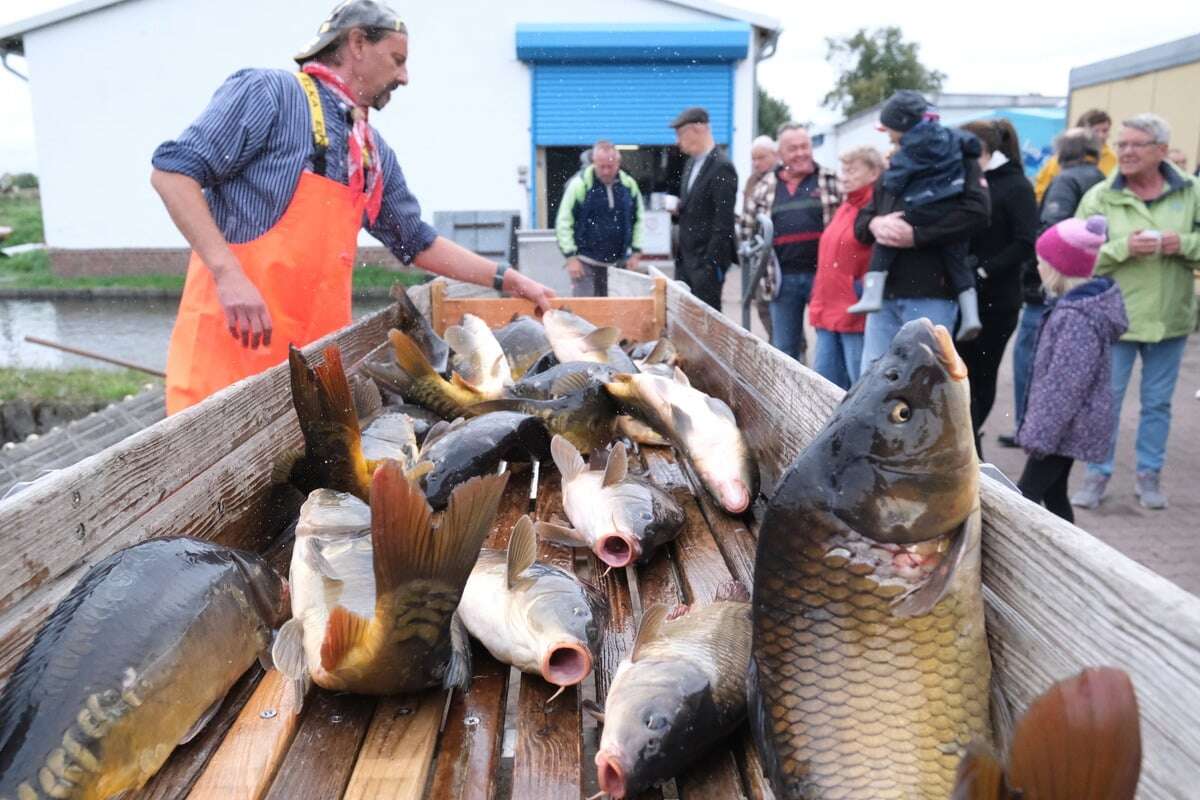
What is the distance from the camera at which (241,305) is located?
10.3 feet

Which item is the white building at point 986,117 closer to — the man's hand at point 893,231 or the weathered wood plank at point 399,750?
the man's hand at point 893,231

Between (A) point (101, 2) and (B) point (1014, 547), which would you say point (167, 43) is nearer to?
(A) point (101, 2)

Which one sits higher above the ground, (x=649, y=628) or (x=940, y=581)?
(x=940, y=581)

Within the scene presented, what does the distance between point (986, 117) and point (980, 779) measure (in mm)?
20061

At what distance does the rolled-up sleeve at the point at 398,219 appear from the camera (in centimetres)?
427

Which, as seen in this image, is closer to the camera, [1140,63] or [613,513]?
[613,513]

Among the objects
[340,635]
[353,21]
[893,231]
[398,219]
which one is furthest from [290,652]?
[893,231]

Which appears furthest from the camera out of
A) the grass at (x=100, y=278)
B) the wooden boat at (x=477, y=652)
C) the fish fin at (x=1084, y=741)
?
the grass at (x=100, y=278)

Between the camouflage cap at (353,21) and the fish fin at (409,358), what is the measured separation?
115cm

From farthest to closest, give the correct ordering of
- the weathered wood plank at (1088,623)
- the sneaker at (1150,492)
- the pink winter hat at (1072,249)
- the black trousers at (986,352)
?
the black trousers at (986,352)
the sneaker at (1150,492)
the pink winter hat at (1072,249)
the weathered wood plank at (1088,623)

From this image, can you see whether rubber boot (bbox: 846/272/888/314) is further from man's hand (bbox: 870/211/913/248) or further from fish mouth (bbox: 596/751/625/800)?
fish mouth (bbox: 596/751/625/800)

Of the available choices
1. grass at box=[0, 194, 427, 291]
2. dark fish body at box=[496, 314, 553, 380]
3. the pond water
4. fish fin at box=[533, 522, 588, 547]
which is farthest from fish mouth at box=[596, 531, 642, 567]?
grass at box=[0, 194, 427, 291]

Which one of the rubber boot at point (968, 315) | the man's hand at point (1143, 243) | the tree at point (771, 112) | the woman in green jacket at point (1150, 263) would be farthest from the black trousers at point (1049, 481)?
the tree at point (771, 112)

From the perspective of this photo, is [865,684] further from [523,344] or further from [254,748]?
[523,344]
